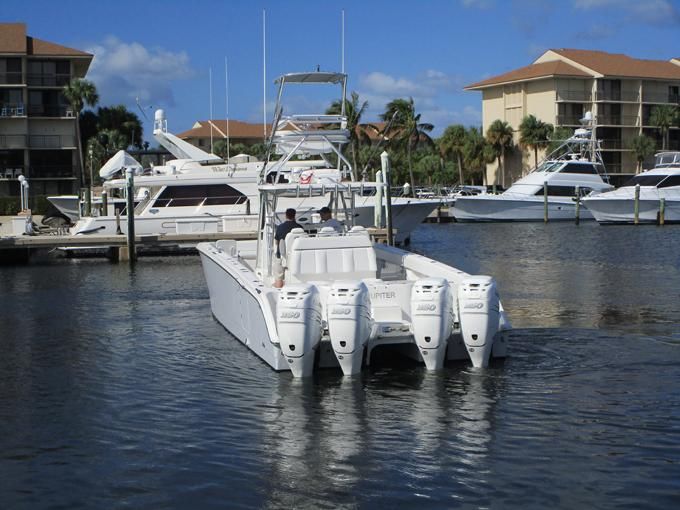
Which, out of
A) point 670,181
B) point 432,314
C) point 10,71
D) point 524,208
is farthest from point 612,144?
point 432,314

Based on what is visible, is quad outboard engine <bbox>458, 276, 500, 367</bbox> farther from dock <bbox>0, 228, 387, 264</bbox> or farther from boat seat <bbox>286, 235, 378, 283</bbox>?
dock <bbox>0, 228, 387, 264</bbox>

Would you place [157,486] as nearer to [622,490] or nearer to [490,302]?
[622,490]

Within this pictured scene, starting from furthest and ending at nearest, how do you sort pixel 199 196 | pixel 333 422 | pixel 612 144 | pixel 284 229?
pixel 612 144 → pixel 199 196 → pixel 284 229 → pixel 333 422

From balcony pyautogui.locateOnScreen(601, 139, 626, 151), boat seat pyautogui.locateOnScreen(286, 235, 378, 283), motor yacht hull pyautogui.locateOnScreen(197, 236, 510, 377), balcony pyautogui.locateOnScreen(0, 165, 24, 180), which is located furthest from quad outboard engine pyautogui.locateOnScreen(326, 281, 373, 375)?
balcony pyautogui.locateOnScreen(601, 139, 626, 151)

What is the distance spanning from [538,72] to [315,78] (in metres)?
68.9

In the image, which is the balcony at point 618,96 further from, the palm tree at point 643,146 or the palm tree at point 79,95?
the palm tree at point 79,95

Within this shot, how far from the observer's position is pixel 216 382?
1252cm

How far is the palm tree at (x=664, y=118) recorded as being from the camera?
82125 mm

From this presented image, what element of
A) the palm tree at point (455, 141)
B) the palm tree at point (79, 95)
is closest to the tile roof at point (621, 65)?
the palm tree at point (455, 141)

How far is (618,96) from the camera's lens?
83.6 meters

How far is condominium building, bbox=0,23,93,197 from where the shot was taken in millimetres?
63312

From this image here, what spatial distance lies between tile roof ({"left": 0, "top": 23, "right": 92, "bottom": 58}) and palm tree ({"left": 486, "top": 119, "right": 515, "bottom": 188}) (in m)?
33.9

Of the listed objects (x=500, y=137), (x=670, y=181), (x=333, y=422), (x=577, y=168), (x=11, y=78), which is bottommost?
(x=333, y=422)

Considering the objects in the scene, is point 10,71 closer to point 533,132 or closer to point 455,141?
point 455,141
